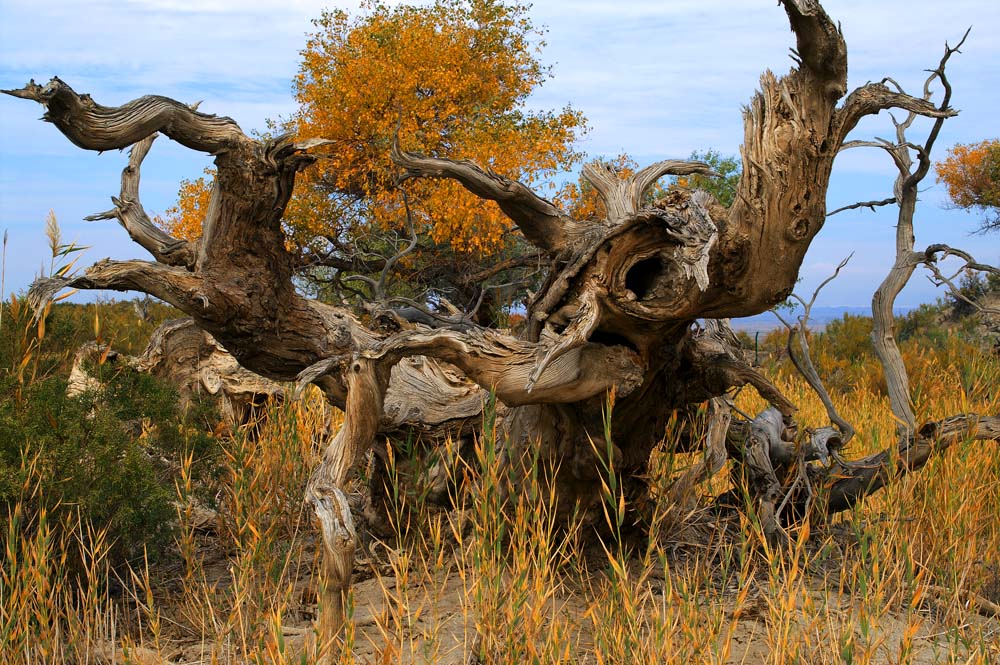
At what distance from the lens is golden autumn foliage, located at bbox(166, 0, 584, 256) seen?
1388 cm

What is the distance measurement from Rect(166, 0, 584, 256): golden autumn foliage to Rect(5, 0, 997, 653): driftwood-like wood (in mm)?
8777

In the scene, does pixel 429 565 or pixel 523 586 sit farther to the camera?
pixel 429 565

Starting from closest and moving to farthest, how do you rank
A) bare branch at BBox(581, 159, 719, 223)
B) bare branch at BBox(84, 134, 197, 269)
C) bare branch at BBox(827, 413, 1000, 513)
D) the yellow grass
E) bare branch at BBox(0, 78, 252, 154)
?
the yellow grass < bare branch at BBox(0, 78, 252, 154) < bare branch at BBox(84, 134, 197, 269) < bare branch at BBox(581, 159, 719, 223) < bare branch at BBox(827, 413, 1000, 513)

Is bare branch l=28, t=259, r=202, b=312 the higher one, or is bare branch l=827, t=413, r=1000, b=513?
bare branch l=28, t=259, r=202, b=312

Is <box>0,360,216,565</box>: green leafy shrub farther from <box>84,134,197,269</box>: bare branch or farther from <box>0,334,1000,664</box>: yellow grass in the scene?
<box>84,134,197,269</box>: bare branch

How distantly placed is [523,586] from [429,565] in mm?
1969

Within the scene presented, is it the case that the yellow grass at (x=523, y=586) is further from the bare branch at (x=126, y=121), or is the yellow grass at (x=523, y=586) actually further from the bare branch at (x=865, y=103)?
the bare branch at (x=865, y=103)

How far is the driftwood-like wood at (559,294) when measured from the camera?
134 inches

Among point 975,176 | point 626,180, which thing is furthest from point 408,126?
point 975,176

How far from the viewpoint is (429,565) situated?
4.62 metres

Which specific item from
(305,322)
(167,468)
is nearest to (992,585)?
(305,322)

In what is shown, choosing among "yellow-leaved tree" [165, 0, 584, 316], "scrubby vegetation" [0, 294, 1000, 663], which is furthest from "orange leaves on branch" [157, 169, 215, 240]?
"scrubby vegetation" [0, 294, 1000, 663]

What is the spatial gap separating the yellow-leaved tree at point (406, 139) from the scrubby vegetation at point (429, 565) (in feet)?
28.9

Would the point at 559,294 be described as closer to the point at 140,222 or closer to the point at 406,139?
the point at 140,222
